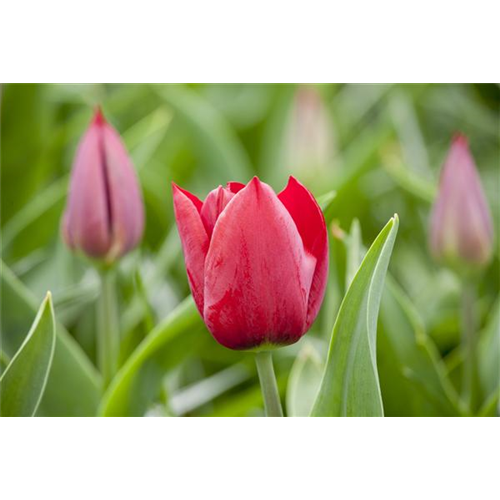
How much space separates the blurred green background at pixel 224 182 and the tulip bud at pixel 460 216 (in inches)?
2.2

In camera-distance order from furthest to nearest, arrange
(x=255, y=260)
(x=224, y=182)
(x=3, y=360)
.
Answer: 1. (x=224, y=182)
2. (x=3, y=360)
3. (x=255, y=260)

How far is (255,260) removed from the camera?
37 cm

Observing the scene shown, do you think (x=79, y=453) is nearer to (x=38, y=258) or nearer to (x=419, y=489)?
(x=419, y=489)

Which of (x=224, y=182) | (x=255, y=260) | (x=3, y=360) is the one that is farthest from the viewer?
Answer: (x=224, y=182)

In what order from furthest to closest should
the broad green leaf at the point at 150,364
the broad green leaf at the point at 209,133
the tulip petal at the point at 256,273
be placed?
the broad green leaf at the point at 209,133 → the broad green leaf at the point at 150,364 → the tulip petal at the point at 256,273

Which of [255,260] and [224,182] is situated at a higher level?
[224,182]

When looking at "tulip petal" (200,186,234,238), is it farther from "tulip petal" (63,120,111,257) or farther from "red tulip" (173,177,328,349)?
"tulip petal" (63,120,111,257)

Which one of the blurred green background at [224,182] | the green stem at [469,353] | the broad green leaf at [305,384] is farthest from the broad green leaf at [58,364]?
the green stem at [469,353]

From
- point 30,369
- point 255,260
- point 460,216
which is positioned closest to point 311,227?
point 255,260

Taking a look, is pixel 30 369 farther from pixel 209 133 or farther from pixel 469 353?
pixel 209 133

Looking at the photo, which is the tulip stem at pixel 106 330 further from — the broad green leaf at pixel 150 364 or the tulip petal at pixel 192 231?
the tulip petal at pixel 192 231

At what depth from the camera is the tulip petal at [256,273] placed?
1.20 feet

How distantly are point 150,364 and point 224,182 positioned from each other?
0.44 metres

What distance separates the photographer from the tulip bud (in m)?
0.62
